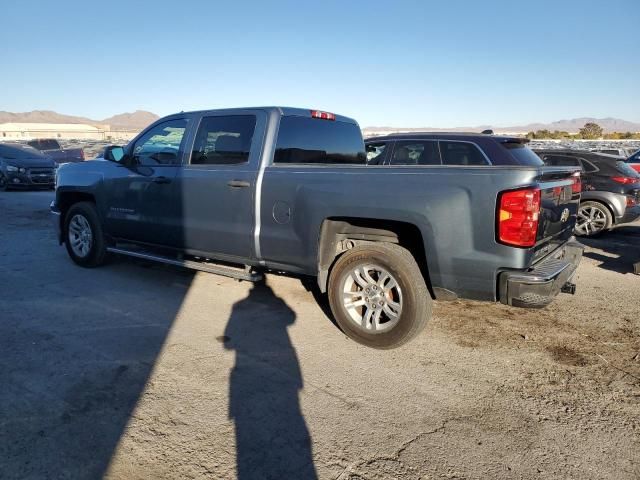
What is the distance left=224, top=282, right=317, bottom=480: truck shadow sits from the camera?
256 cm

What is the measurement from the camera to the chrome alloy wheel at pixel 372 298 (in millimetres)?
3945

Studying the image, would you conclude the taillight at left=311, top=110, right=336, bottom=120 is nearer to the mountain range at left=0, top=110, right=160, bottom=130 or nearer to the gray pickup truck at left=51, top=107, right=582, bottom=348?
the gray pickup truck at left=51, top=107, right=582, bottom=348

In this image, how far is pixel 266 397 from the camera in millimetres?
3207

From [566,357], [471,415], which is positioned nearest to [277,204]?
[471,415]

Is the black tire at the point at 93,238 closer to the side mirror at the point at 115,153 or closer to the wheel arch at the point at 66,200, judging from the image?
the wheel arch at the point at 66,200

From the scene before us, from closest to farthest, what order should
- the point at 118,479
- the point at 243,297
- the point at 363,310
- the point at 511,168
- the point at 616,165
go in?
the point at 118,479
the point at 511,168
the point at 363,310
the point at 243,297
the point at 616,165

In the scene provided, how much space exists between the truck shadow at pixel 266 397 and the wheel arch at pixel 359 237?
0.73 metres

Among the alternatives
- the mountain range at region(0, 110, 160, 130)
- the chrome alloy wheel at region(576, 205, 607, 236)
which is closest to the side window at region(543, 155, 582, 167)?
the chrome alloy wheel at region(576, 205, 607, 236)

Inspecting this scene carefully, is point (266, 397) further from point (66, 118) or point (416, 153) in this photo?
point (66, 118)

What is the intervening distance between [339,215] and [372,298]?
765 millimetres

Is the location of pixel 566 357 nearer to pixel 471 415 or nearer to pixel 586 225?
pixel 471 415

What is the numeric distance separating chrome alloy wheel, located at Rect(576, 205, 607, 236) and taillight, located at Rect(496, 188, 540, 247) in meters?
6.34

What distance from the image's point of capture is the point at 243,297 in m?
5.33

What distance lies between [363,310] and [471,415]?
54.3 inches
